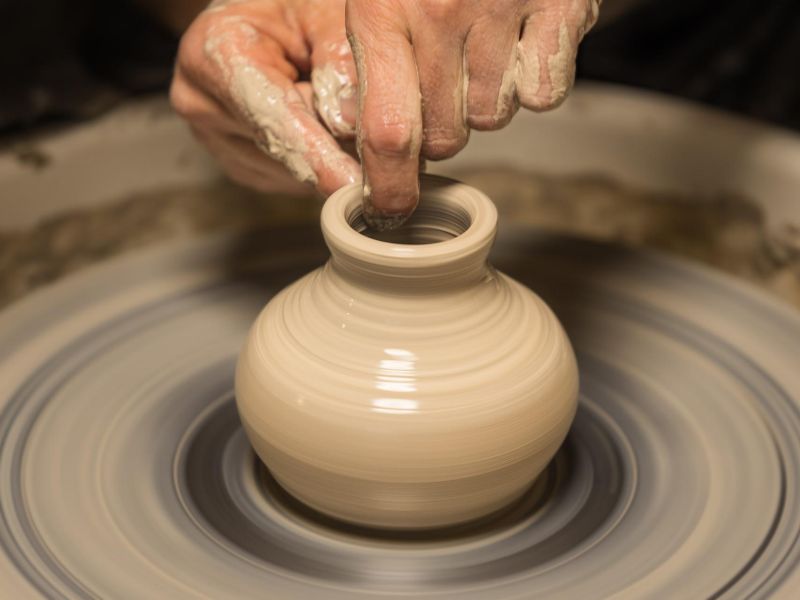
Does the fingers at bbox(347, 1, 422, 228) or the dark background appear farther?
the dark background

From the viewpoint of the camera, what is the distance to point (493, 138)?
193 centimetres

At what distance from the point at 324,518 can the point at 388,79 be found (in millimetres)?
465

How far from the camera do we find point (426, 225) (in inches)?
45.6

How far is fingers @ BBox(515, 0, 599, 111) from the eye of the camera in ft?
3.63

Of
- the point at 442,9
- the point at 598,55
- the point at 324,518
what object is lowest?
the point at 598,55

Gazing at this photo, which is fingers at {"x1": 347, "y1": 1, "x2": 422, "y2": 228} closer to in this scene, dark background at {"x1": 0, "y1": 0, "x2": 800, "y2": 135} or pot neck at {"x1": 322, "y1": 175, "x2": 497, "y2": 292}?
pot neck at {"x1": 322, "y1": 175, "x2": 497, "y2": 292}

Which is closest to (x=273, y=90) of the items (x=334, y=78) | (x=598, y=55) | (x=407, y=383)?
(x=334, y=78)

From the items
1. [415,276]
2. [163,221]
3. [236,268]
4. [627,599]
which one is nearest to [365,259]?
Result: [415,276]

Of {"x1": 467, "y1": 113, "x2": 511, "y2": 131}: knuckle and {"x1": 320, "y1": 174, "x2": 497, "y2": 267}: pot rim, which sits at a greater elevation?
{"x1": 467, "y1": 113, "x2": 511, "y2": 131}: knuckle

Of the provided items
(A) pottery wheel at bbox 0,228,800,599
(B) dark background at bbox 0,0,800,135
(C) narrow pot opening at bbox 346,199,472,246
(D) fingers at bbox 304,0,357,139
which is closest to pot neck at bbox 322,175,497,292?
(C) narrow pot opening at bbox 346,199,472,246

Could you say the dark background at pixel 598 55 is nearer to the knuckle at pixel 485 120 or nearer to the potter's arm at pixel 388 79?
the potter's arm at pixel 388 79

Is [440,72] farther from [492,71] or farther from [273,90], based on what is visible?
[273,90]

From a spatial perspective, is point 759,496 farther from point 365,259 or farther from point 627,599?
point 365,259

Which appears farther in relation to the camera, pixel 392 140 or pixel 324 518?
pixel 324 518
